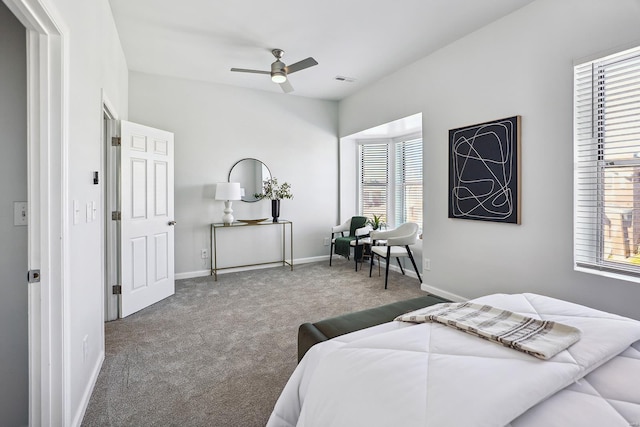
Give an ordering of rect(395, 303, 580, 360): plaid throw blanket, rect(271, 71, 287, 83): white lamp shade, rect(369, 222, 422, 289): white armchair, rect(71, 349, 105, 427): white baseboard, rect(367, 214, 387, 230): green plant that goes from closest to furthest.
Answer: rect(395, 303, 580, 360): plaid throw blanket
rect(71, 349, 105, 427): white baseboard
rect(271, 71, 287, 83): white lamp shade
rect(369, 222, 422, 289): white armchair
rect(367, 214, 387, 230): green plant

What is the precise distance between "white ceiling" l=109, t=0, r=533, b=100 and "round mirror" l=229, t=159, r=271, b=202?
4.15ft

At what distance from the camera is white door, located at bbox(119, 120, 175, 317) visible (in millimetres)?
3197

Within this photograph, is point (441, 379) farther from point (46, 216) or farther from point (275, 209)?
point (275, 209)

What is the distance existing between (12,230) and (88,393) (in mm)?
1052

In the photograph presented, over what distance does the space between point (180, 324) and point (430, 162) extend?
10.5ft

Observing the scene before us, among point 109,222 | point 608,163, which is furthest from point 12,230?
point 608,163

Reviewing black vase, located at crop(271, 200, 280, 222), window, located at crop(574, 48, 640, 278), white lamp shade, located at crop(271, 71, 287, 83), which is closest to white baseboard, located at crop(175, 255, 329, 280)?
black vase, located at crop(271, 200, 280, 222)

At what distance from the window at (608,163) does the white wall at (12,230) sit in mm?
3530

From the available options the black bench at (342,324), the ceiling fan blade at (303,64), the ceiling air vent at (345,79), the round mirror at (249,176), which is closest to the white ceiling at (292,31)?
the ceiling air vent at (345,79)

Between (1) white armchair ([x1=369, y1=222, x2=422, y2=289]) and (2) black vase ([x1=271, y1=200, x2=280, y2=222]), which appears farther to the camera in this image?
(2) black vase ([x1=271, y1=200, x2=280, y2=222])

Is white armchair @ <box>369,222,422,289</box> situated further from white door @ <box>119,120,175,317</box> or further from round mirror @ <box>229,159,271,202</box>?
white door @ <box>119,120,175,317</box>

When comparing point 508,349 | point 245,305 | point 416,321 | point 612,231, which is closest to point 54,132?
point 416,321

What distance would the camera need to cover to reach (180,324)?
2.98m

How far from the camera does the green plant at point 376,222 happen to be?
16.7ft
